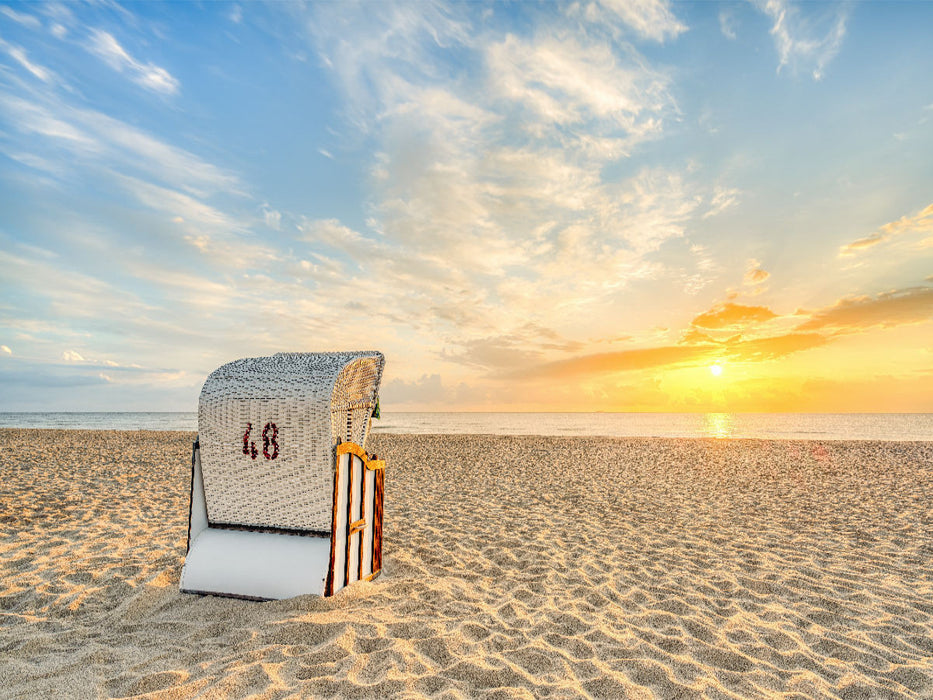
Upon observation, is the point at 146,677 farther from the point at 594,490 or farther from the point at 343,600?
the point at 594,490


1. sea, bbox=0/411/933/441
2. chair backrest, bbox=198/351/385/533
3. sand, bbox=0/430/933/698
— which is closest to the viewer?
sand, bbox=0/430/933/698

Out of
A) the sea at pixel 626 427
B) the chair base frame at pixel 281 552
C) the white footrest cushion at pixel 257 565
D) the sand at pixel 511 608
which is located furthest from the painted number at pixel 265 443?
the sea at pixel 626 427

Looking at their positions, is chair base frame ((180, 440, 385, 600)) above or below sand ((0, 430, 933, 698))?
above

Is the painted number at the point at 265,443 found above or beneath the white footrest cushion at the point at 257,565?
above

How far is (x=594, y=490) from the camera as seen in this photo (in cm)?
1066

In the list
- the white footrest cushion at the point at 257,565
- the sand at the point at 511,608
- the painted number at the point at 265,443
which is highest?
the painted number at the point at 265,443

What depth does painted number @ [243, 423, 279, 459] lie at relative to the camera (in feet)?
13.0

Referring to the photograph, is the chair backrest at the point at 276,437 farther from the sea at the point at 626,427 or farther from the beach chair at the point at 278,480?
the sea at the point at 626,427

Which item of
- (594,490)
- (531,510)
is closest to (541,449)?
(594,490)

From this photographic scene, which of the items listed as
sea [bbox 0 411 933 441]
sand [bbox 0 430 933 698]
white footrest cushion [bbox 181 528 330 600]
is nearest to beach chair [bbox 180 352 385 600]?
white footrest cushion [bbox 181 528 330 600]

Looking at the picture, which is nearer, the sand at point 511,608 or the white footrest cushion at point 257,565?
the sand at point 511,608

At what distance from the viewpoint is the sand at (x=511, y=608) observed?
3.07 meters

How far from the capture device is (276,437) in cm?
395

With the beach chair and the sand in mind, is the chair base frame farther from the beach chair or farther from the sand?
the sand
